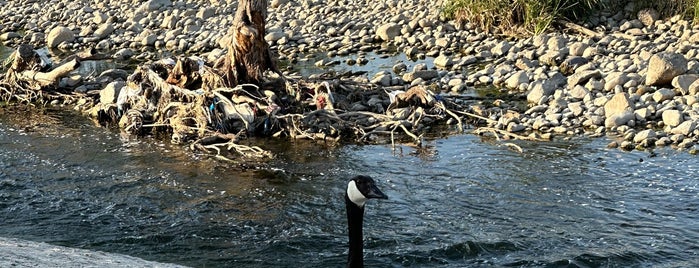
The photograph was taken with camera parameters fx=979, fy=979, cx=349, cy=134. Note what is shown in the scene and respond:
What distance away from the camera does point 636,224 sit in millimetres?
9211

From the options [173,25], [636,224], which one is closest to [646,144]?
[636,224]

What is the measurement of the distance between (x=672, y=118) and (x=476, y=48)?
5239 millimetres

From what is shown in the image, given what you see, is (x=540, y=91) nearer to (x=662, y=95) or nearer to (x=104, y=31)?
(x=662, y=95)

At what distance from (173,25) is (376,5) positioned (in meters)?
4.42

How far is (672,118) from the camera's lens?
11836 mm

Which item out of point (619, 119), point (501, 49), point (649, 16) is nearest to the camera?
point (619, 119)

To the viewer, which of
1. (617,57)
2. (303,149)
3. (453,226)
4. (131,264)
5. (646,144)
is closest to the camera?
(131,264)

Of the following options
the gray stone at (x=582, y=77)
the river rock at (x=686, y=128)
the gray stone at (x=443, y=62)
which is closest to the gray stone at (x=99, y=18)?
the gray stone at (x=443, y=62)

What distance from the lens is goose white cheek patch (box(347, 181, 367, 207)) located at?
744 centimetres

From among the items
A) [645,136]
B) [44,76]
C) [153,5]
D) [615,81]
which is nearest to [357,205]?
[645,136]

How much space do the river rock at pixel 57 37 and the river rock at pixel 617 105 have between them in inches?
497

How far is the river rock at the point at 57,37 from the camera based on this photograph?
2073 cm

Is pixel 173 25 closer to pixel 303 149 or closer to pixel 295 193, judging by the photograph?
pixel 303 149

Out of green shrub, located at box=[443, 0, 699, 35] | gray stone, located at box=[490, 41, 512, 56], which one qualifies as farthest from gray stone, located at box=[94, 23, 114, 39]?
gray stone, located at box=[490, 41, 512, 56]
